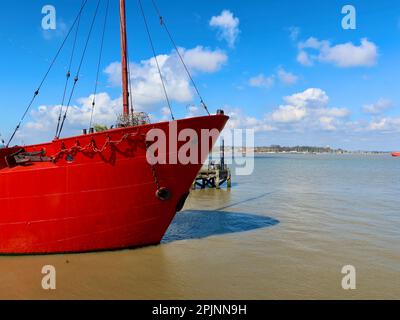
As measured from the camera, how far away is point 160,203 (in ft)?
29.5

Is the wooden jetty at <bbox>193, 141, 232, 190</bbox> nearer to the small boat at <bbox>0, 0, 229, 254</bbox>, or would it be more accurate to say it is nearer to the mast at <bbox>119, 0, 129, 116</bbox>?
the mast at <bbox>119, 0, 129, 116</bbox>

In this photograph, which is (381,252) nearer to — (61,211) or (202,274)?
(202,274)

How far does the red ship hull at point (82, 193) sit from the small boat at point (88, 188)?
2 cm

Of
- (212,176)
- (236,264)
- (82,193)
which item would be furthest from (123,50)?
(212,176)

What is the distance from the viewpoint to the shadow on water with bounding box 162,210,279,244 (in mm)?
11828

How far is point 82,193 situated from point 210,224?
22.5ft

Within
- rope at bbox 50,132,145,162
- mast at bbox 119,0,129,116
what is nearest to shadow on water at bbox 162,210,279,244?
rope at bbox 50,132,145,162

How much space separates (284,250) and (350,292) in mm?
3152

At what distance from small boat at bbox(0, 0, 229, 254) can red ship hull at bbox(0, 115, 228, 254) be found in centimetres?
2

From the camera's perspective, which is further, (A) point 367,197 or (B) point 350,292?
(A) point 367,197

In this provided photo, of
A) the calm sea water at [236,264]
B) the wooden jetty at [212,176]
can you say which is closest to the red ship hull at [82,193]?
the calm sea water at [236,264]

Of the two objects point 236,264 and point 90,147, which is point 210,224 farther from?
point 90,147

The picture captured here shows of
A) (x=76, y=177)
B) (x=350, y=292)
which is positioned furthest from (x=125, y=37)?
(x=350, y=292)

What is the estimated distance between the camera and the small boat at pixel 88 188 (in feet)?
27.0
